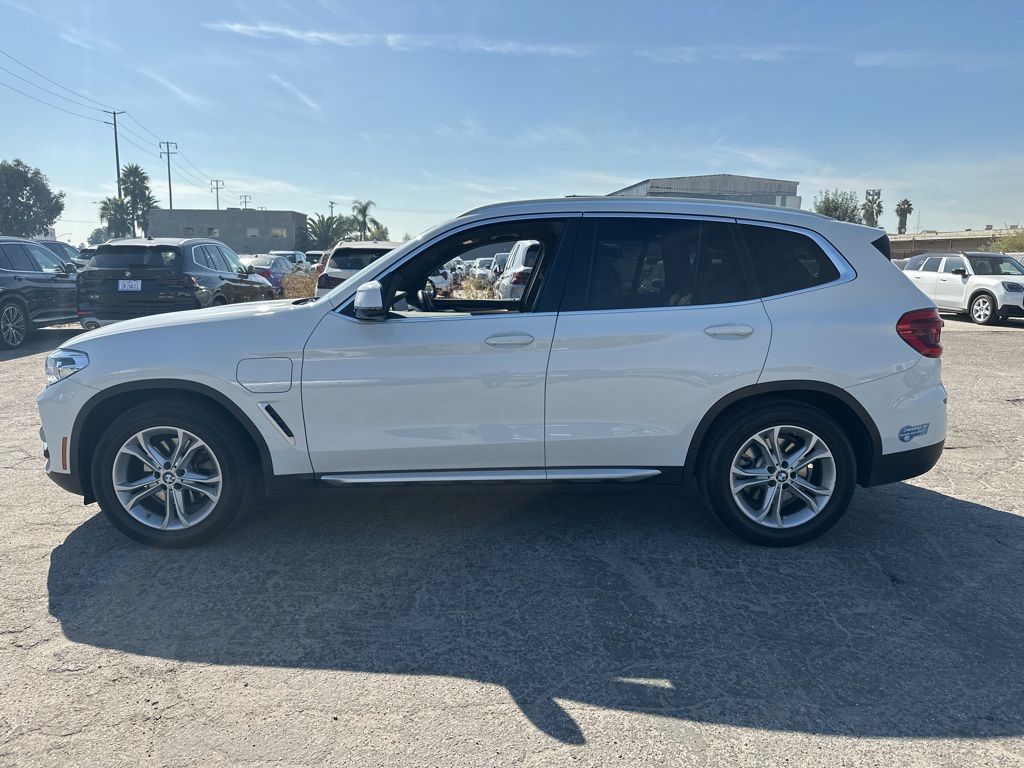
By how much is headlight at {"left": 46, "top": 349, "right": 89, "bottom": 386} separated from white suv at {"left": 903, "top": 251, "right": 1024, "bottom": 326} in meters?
15.9

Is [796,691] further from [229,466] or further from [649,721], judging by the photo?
[229,466]

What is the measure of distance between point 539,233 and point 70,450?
111 inches

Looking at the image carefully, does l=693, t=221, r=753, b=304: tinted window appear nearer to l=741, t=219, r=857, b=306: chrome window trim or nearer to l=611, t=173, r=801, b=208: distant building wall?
l=741, t=219, r=857, b=306: chrome window trim

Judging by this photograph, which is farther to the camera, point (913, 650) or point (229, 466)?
point (229, 466)

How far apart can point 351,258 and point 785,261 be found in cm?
877

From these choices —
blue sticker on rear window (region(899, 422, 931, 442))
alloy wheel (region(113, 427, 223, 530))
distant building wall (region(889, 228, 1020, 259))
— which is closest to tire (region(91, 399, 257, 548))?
alloy wheel (region(113, 427, 223, 530))

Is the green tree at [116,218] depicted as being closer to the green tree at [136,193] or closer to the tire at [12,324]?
the green tree at [136,193]

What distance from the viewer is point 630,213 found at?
12.5 feet

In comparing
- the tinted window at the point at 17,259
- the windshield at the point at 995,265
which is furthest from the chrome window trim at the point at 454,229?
the windshield at the point at 995,265

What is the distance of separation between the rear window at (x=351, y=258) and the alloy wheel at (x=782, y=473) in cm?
856

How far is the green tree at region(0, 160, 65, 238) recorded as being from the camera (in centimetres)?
7250

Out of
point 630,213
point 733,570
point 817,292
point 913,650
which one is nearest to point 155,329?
point 630,213

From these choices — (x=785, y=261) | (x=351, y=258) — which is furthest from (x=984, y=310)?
(x=785, y=261)

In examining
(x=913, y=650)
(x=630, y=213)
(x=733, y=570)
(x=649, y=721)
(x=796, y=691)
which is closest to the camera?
(x=649, y=721)
